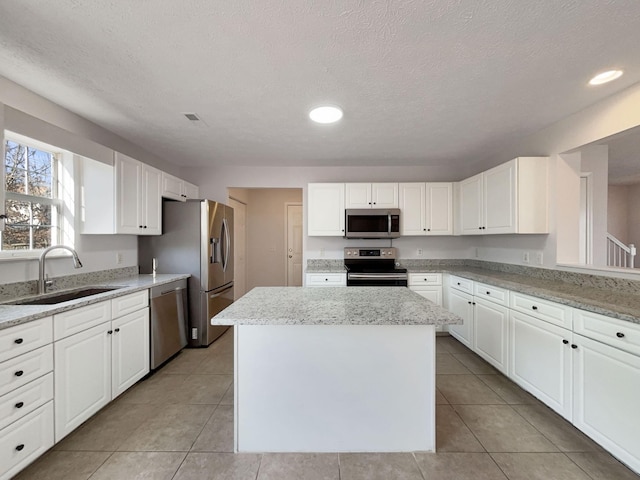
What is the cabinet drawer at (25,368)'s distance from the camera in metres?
1.39

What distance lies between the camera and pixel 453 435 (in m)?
1.82

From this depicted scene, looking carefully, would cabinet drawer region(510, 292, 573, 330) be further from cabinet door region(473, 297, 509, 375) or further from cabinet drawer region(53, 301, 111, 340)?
cabinet drawer region(53, 301, 111, 340)

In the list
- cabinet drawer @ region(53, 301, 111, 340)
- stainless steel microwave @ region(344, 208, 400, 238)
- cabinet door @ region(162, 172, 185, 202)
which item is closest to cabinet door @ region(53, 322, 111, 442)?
cabinet drawer @ region(53, 301, 111, 340)

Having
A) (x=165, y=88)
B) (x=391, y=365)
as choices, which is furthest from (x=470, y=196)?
(x=165, y=88)

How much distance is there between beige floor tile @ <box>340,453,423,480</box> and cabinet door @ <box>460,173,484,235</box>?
2576 millimetres

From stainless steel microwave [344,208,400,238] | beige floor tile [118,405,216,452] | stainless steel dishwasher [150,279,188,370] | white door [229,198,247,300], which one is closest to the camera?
beige floor tile [118,405,216,452]

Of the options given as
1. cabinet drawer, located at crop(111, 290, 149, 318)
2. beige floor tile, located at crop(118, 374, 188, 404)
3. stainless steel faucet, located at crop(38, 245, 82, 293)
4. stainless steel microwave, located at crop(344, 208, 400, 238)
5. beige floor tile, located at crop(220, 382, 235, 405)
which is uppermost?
stainless steel microwave, located at crop(344, 208, 400, 238)

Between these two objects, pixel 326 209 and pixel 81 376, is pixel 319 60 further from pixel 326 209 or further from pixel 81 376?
pixel 81 376

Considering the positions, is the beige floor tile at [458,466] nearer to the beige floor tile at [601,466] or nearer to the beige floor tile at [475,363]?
the beige floor tile at [601,466]

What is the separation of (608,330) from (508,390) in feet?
3.62

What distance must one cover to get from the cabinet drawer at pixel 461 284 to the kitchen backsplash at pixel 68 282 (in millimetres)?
3688

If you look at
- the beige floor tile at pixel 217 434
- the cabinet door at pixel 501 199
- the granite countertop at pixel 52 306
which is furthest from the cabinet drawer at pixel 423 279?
the granite countertop at pixel 52 306

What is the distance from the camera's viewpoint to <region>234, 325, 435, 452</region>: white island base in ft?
5.35

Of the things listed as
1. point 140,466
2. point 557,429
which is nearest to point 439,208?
point 557,429
